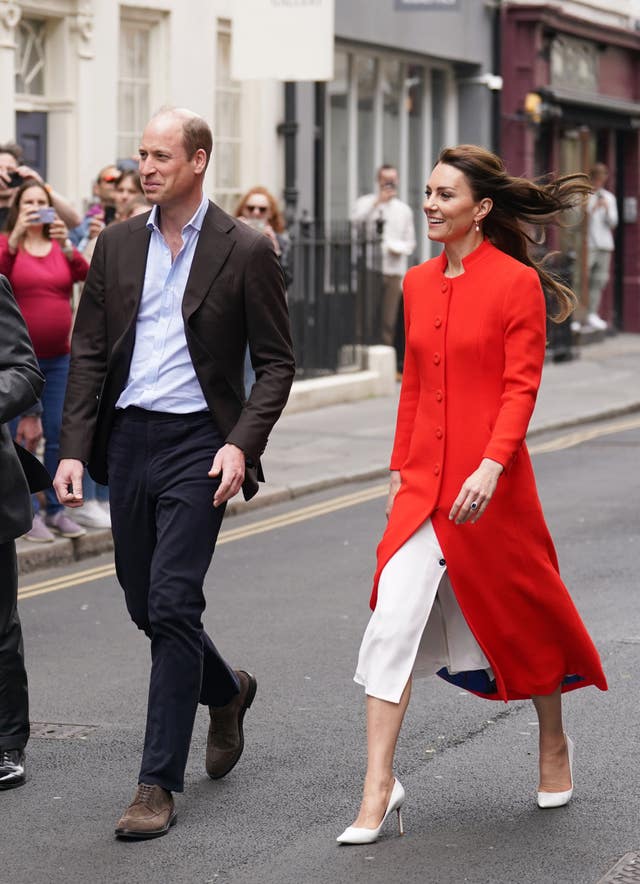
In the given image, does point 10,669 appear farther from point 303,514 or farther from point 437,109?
point 437,109

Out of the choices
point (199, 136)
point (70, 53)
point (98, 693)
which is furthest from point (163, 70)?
point (199, 136)

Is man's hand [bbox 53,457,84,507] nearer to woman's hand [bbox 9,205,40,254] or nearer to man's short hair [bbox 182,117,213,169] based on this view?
man's short hair [bbox 182,117,213,169]

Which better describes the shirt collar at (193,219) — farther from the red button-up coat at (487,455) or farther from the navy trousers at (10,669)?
the navy trousers at (10,669)

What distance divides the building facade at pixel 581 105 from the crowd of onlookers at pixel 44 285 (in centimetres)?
1478

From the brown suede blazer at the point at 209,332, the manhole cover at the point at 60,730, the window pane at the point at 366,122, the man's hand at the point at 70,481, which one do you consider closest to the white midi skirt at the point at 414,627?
the brown suede blazer at the point at 209,332

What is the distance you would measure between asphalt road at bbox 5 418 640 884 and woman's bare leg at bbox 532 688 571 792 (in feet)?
0.30

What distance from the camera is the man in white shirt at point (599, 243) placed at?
26.1 metres

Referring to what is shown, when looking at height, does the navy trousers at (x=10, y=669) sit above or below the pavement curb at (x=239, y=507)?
above

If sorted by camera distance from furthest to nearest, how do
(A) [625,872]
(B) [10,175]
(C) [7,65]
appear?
(C) [7,65], (B) [10,175], (A) [625,872]

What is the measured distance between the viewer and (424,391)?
5.26 metres

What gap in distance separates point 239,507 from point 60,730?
5489 millimetres

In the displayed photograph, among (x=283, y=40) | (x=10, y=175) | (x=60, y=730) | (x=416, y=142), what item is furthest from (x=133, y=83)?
(x=60, y=730)

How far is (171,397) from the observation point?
17.6 ft

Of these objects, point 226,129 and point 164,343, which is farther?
point 226,129
